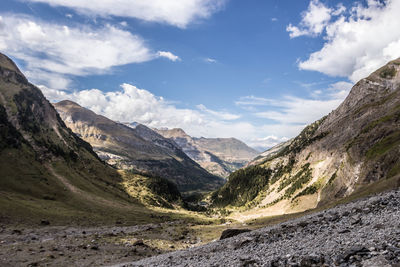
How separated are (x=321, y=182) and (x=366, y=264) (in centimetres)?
13254

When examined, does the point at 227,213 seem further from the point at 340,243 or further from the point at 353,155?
the point at 340,243

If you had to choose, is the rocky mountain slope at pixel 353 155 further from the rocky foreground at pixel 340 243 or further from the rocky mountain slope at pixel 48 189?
the rocky mountain slope at pixel 48 189

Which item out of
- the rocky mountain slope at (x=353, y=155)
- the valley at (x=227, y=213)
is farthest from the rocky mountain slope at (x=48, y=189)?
the rocky mountain slope at (x=353, y=155)

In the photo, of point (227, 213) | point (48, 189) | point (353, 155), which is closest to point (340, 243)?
point (353, 155)

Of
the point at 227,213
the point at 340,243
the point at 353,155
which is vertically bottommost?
the point at 227,213

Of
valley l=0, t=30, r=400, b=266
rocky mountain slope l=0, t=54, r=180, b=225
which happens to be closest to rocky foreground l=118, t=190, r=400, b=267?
valley l=0, t=30, r=400, b=266

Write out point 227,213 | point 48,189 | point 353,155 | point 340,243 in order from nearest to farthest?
point 340,243, point 353,155, point 48,189, point 227,213

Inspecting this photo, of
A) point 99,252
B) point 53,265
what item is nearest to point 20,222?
point 99,252

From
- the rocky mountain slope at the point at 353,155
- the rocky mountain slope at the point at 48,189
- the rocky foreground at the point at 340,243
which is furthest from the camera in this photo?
the rocky mountain slope at the point at 48,189

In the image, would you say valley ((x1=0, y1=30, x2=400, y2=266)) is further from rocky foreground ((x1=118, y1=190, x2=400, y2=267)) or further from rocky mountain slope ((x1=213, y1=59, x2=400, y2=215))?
rocky mountain slope ((x1=213, y1=59, x2=400, y2=215))

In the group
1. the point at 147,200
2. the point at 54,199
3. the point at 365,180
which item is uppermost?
the point at 365,180

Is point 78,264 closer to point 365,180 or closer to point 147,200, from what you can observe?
point 365,180

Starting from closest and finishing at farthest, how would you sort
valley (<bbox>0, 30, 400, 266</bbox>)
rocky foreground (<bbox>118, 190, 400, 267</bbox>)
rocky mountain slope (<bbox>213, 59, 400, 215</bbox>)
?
rocky foreground (<bbox>118, 190, 400, 267</bbox>) → valley (<bbox>0, 30, 400, 266</bbox>) → rocky mountain slope (<bbox>213, 59, 400, 215</bbox>)

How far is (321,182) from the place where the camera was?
130m
